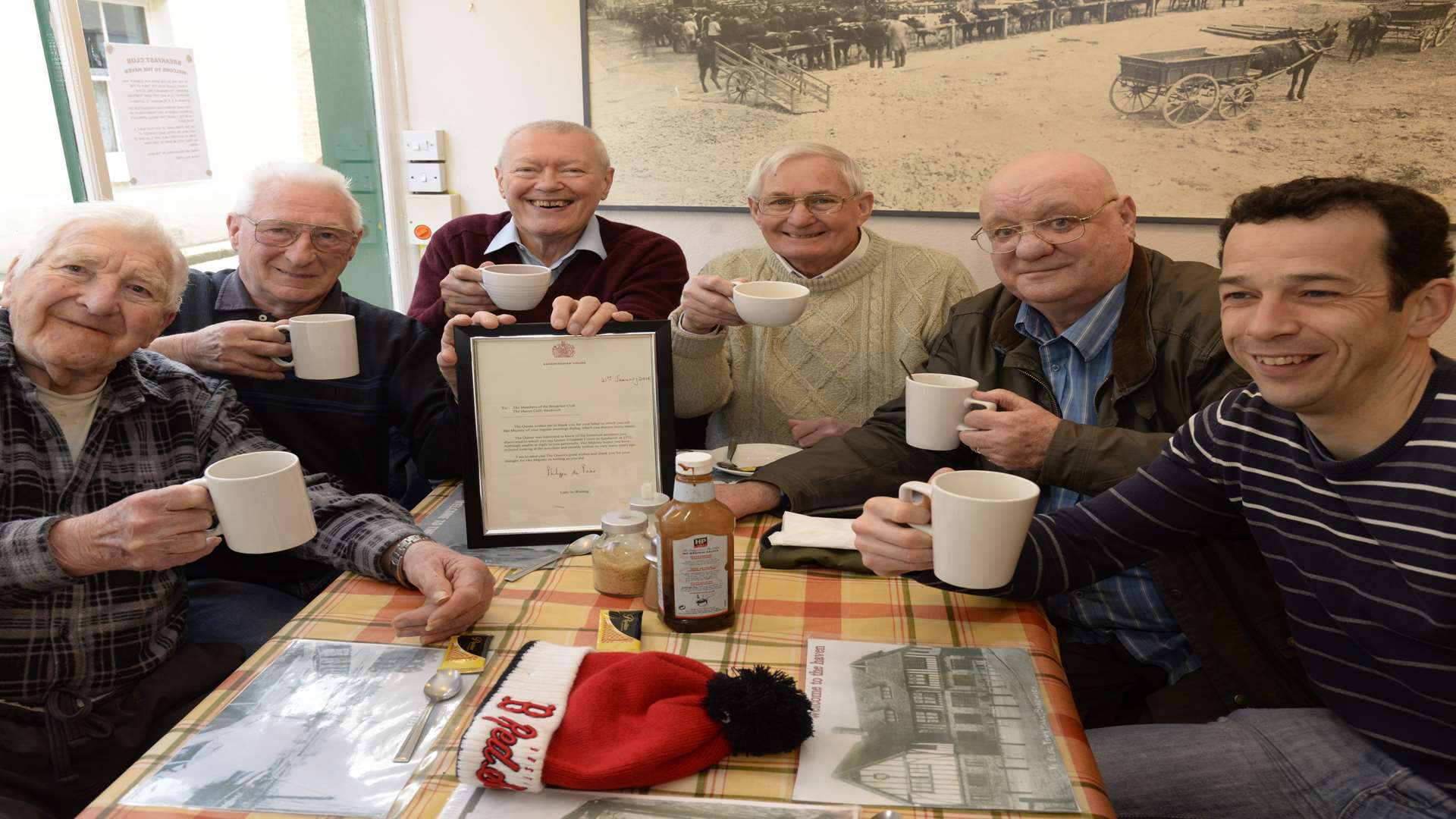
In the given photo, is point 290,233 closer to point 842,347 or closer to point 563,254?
point 563,254

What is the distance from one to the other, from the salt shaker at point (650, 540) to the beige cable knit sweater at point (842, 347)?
39.3 inches

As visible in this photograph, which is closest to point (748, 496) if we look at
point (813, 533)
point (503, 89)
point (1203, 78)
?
point (813, 533)

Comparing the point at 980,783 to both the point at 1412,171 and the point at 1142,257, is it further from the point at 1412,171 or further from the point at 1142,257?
the point at 1412,171

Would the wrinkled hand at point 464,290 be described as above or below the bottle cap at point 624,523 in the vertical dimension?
above

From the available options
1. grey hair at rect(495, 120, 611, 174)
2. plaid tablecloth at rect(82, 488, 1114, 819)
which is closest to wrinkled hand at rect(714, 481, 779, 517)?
plaid tablecloth at rect(82, 488, 1114, 819)

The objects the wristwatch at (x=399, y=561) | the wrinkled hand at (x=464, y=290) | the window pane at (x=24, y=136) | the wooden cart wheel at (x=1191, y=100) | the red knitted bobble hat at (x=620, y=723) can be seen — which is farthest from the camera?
the wooden cart wheel at (x=1191, y=100)

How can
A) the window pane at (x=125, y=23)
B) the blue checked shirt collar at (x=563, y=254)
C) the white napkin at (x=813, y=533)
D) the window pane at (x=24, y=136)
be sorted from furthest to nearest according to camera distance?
the window pane at (x=125, y=23), the blue checked shirt collar at (x=563, y=254), the window pane at (x=24, y=136), the white napkin at (x=813, y=533)

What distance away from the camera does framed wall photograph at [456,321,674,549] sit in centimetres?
154

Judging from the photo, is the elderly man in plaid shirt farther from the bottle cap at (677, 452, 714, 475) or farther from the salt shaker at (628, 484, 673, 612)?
the bottle cap at (677, 452, 714, 475)

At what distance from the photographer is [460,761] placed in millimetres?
942

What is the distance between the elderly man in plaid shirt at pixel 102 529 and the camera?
1.29 metres

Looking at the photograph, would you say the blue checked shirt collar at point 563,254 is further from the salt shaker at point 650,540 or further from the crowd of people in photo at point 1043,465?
the salt shaker at point 650,540

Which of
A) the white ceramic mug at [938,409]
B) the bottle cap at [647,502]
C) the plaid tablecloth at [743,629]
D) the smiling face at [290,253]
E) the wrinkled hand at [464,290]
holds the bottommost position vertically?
the plaid tablecloth at [743,629]

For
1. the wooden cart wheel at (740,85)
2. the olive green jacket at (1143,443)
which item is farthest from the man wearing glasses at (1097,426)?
the wooden cart wheel at (740,85)
